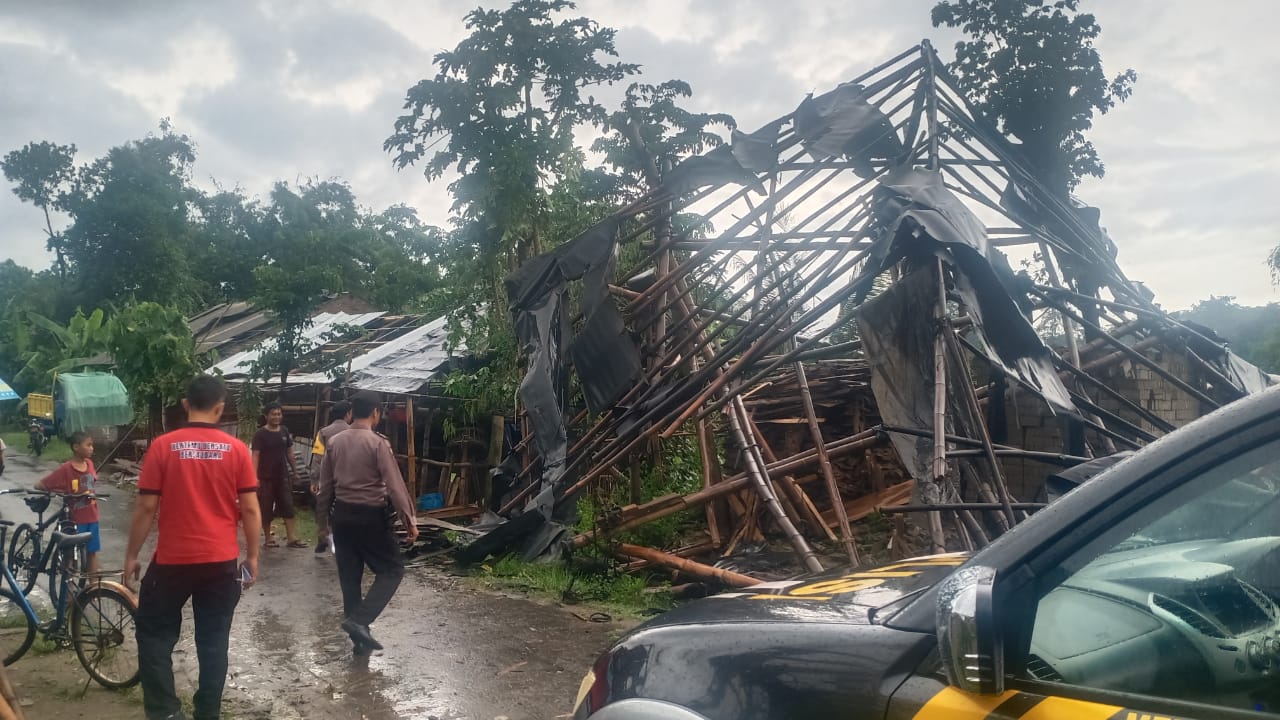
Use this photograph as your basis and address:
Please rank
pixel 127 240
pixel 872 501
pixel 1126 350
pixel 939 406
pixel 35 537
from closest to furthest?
pixel 939 406
pixel 35 537
pixel 1126 350
pixel 872 501
pixel 127 240

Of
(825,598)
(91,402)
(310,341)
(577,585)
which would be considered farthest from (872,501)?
(91,402)

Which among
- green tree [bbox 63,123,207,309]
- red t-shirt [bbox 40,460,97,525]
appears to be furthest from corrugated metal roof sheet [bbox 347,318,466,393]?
green tree [bbox 63,123,207,309]

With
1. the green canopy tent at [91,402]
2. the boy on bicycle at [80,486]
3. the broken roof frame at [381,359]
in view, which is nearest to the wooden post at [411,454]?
the broken roof frame at [381,359]

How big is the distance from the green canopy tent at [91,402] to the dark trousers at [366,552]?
18.9 m

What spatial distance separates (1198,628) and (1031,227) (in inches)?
301

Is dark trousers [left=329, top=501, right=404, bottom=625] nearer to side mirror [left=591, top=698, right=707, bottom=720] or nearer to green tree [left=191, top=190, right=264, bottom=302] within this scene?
side mirror [left=591, top=698, right=707, bottom=720]

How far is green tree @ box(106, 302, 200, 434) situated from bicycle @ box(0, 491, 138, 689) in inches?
565

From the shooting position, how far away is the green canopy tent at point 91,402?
21375mm

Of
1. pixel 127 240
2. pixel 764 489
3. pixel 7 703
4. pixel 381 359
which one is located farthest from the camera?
pixel 127 240

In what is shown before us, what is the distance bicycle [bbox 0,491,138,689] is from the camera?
5281mm

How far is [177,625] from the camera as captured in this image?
13.7ft

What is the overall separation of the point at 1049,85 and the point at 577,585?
1754 cm

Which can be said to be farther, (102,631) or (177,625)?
(102,631)

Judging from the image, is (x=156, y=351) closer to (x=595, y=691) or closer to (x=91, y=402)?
(x=91, y=402)
